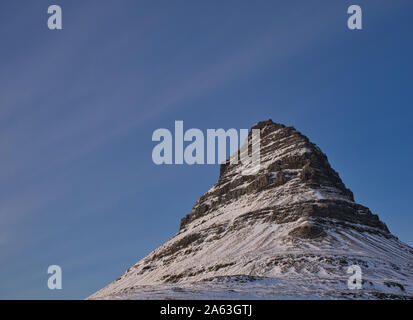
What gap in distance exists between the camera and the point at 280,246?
4779 inches

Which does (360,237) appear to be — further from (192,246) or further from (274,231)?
(192,246)

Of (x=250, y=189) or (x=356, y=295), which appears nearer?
(x=356, y=295)

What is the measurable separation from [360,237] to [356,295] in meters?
64.7

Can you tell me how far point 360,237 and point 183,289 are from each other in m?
76.5

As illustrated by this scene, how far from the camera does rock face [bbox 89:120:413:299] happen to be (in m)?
76.8

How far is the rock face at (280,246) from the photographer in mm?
76750

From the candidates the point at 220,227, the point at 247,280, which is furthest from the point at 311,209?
the point at 247,280
